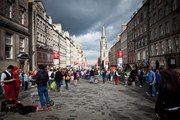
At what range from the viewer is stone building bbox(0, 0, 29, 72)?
21.4 m

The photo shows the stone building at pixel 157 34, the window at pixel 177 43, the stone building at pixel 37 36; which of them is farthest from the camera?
the stone building at pixel 37 36

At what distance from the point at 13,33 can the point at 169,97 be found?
931 inches

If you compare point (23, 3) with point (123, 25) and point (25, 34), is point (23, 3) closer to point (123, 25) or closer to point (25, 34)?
point (25, 34)

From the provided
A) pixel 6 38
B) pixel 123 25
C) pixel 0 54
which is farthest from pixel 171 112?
pixel 123 25

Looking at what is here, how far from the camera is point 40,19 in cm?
4238

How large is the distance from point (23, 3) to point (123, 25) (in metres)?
60.7

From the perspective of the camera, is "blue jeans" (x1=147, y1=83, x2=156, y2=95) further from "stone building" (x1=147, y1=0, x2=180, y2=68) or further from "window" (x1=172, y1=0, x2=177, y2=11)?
"window" (x1=172, y1=0, x2=177, y2=11)

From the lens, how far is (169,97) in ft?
11.1

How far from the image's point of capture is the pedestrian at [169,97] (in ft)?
10.8

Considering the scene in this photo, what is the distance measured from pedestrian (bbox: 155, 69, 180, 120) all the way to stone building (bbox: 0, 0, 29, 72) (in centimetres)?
2054

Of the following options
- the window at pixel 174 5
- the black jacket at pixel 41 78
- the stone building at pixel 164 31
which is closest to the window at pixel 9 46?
the black jacket at pixel 41 78

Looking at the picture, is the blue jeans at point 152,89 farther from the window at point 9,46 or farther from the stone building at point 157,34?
the window at point 9,46

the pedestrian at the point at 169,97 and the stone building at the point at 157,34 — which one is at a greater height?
the stone building at the point at 157,34

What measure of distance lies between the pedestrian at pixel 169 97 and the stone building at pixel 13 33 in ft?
67.4
